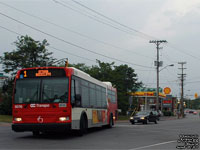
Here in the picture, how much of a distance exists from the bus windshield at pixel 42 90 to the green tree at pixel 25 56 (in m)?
31.3

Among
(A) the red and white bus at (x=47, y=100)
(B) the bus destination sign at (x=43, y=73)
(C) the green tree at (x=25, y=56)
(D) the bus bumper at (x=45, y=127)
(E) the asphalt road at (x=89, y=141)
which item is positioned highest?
(C) the green tree at (x=25, y=56)

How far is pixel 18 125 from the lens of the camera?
15.3 m

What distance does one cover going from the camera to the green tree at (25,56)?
154ft

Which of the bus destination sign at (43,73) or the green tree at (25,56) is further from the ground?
the green tree at (25,56)

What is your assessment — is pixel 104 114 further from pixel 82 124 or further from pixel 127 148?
pixel 127 148

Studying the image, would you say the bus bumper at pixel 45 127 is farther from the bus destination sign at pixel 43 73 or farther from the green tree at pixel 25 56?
the green tree at pixel 25 56

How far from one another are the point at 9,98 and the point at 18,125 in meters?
33.5

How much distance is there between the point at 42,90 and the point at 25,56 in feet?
106

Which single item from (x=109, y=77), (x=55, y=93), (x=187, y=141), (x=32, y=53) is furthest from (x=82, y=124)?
(x=109, y=77)

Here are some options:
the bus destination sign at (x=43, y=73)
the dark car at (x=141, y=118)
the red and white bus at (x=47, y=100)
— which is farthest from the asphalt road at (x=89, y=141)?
the dark car at (x=141, y=118)

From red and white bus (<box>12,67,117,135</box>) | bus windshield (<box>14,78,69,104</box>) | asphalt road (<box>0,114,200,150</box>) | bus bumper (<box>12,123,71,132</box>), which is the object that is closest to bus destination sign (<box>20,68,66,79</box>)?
red and white bus (<box>12,67,117,135</box>)

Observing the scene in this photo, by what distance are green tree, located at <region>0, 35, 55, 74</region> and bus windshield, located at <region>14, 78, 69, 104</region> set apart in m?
31.3

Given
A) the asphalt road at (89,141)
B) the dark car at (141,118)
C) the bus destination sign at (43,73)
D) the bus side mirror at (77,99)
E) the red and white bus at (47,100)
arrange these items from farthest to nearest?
the dark car at (141,118), the bus destination sign at (43,73), the bus side mirror at (77,99), the red and white bus at (47,100), the asphalt road at (89,141)

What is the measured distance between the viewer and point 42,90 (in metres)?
15.5
